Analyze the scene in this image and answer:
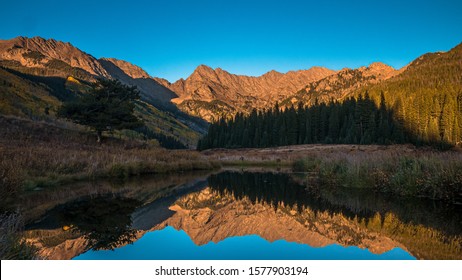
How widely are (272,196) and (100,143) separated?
79.0 feet

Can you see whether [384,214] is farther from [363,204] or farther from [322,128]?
[322,128]

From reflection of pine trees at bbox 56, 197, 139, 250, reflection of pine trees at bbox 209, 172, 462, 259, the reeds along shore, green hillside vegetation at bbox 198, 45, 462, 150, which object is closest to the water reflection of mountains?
reflection of pine trees at bbox 209, 172, 462, 259

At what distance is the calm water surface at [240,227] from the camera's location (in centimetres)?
736

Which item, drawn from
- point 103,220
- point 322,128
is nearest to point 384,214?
point 103,220

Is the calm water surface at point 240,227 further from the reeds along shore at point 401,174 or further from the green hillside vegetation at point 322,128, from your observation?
the green hillside vegetation at point 322,128

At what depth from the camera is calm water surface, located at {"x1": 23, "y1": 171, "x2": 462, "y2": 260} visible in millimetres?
7363

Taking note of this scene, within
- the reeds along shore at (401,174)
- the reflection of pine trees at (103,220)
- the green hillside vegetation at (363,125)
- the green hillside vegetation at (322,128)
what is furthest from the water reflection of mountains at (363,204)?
the green hillside vegetation at (363,125)

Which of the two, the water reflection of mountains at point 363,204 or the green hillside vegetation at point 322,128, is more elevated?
the green hillside vegetation at point 322,128

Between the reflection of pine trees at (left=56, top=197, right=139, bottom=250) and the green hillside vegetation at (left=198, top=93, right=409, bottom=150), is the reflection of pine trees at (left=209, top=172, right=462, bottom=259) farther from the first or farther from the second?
the green hillside vegetation at (left=198, top=93, right=409, bottom=150)

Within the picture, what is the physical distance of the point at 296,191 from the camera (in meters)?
17.8

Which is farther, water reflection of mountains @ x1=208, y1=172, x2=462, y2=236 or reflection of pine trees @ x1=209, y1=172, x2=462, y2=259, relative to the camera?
water reflection of mountains @ x1=208, y1=172, x2=462, y2=236
